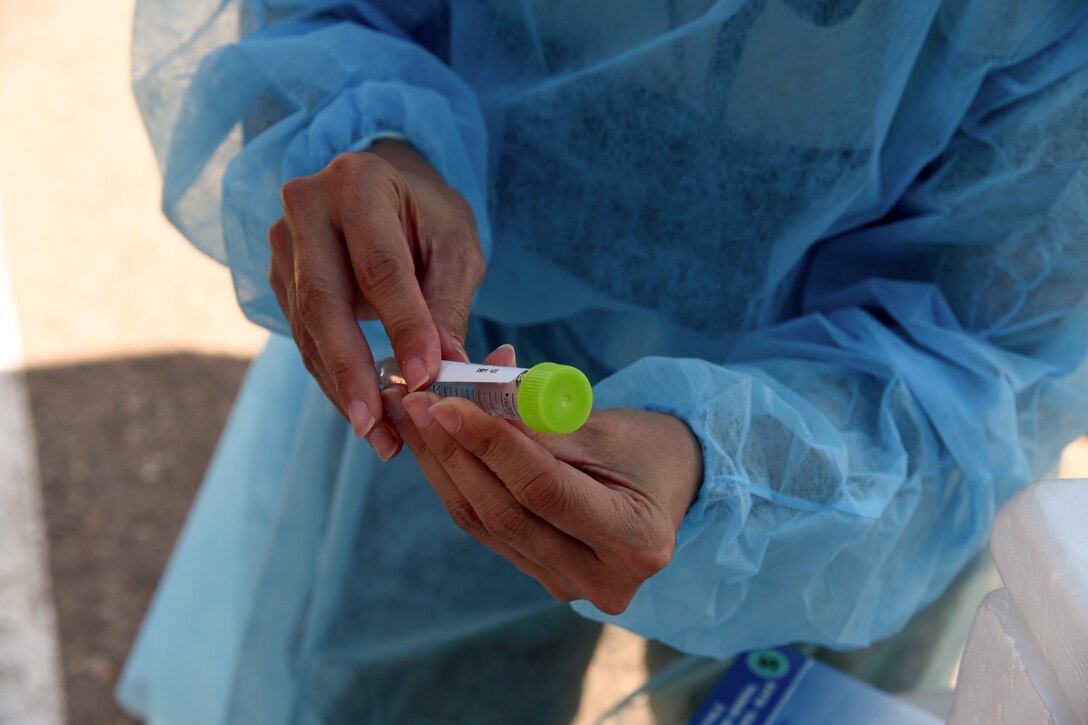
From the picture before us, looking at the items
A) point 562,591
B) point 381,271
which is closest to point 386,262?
point 381,271

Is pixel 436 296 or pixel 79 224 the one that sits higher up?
pixel 436 296

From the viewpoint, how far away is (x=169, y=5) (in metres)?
0.98

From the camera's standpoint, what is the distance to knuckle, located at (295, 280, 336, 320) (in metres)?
0.70

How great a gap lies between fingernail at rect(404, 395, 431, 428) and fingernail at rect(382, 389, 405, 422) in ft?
0.25

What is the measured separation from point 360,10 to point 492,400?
478 millimetres

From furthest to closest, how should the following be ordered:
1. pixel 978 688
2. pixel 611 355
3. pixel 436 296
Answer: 1. pixel 611 355
2. pixel 436 296
3. pixel 978 688

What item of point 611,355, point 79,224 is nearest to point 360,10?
point 611,355

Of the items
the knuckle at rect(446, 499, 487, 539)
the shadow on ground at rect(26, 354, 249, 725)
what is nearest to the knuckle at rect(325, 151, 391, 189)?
the knuckle at rect(446, 499, 487, 539)

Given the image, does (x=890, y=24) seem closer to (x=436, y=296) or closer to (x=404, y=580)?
(x=436, y=296)

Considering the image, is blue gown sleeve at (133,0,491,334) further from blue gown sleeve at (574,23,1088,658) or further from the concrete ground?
the concrete ground

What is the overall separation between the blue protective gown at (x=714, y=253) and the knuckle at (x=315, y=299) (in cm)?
17

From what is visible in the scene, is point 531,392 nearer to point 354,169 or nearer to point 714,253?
point 354,169

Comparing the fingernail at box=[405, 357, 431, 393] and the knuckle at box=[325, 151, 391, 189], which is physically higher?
the knuckle at box=[325, 151, 391, 189]

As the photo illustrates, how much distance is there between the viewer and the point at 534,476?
22.9 inches
